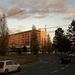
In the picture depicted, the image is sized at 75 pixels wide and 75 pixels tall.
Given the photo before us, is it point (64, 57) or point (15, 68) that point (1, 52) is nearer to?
point (64, 57)

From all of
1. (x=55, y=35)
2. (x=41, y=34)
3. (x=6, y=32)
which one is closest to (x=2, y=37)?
(x=6, y=32)

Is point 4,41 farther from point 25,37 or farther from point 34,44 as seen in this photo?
point 25,37

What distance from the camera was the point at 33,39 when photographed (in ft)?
279

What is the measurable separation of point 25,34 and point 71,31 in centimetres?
10426

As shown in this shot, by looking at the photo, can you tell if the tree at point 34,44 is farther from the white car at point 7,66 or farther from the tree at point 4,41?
the white car at point 7,66

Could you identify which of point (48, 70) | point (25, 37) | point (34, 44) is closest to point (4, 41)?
point (34, 44)

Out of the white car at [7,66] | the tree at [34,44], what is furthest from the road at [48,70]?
the tree at [34,44]

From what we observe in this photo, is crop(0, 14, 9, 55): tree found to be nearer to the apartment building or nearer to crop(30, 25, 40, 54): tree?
crop(30, 25, 40, 54): tree

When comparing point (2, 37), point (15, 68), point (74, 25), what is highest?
point (74, 25)

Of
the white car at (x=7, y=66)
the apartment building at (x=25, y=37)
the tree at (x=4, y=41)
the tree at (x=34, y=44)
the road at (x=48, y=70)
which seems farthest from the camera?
the apartment building at (x=25, y=37)

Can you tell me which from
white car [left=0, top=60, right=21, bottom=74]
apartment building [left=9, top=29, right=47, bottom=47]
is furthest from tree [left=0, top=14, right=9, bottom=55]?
apartment building [left=9, top=29, right=47, bottom=47]

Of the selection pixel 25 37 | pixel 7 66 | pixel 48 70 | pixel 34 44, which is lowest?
pixel 48 70

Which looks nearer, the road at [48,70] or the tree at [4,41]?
the road at [48,70]

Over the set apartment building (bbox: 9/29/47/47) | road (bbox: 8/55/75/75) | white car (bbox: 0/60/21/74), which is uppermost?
apartment building (bbox: 9/29/47/47)
